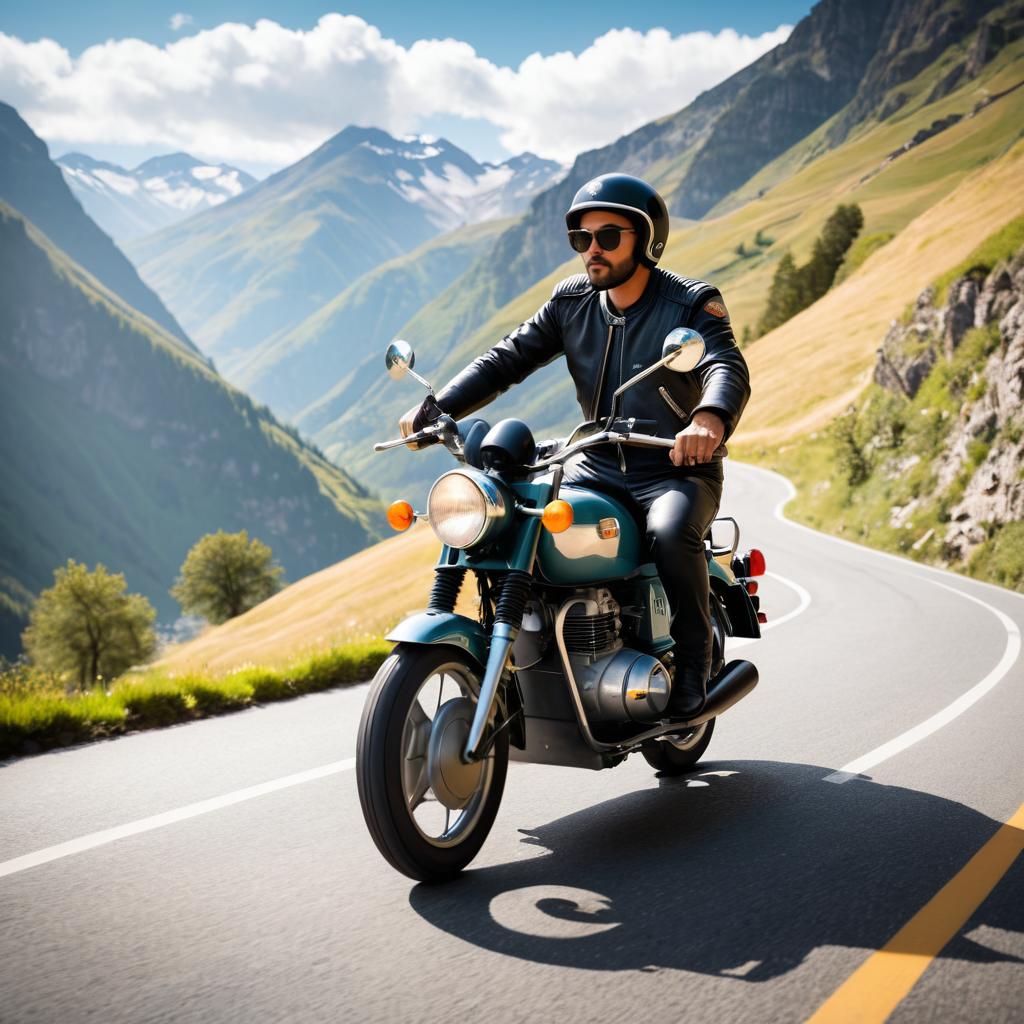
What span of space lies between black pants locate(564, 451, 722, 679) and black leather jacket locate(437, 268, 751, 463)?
0.34ft

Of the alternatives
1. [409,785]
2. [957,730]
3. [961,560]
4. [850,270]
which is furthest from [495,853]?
[850,270]

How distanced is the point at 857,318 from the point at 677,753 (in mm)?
90285

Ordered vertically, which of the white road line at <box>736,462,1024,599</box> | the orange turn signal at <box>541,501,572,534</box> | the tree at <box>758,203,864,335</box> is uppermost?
the tree at <box>758,203,864,335</box>

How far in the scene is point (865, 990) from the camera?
302 cm

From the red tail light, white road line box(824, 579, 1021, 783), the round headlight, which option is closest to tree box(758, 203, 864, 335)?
white road line box(824, 579, 1021, 783)

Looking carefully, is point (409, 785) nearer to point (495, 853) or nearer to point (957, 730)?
point (495, 853)

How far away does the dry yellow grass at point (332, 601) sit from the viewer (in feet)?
165

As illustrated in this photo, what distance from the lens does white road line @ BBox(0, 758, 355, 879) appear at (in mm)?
4080

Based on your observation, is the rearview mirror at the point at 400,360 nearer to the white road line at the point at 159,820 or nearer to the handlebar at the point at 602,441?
the handlebar at the point at 602,441

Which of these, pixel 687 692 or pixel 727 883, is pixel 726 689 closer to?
pixel 687 692

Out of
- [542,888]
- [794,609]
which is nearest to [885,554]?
[794,609]

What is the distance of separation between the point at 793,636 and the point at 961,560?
13.8 metres

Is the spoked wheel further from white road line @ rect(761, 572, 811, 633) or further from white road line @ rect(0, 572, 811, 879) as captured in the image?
white road line @ rect(761, 572, 811, 633)

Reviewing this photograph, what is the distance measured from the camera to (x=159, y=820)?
4629mm
